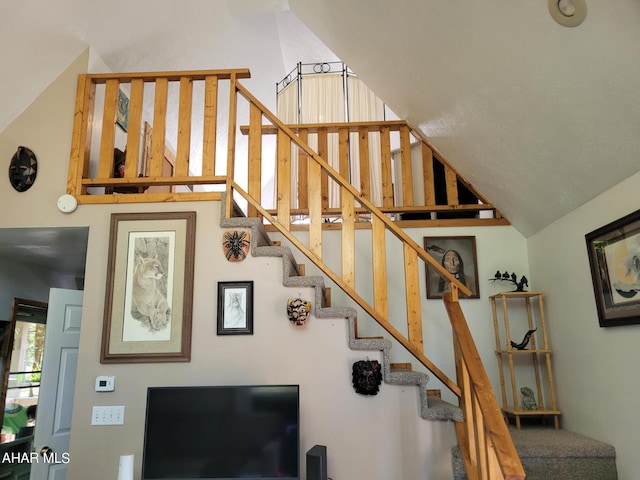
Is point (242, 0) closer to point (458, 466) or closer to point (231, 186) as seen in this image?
point (231, 186)

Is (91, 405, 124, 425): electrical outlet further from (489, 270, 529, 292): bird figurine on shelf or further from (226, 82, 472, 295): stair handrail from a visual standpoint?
(489, 270, 529, 292): bird figurine on shelf

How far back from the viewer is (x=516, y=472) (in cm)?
183

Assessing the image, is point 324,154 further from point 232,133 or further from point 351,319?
point 351,319

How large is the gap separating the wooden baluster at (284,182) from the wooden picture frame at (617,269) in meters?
1.97

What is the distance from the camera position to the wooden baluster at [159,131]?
3447 mm

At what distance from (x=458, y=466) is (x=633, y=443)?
98cm

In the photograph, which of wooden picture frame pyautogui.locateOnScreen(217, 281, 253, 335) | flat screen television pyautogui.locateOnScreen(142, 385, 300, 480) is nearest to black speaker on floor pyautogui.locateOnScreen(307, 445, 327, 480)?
flat screen television pyautogui.locateOnScreen(142, 385, 300, 480)

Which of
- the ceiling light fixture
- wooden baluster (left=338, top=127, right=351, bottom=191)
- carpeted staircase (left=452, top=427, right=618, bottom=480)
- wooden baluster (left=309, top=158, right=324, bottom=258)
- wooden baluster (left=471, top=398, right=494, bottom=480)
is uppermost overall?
wooden baluster (left=338, top=127, right=351, bottom=191)

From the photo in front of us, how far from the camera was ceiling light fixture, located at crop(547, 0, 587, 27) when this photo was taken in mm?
2273

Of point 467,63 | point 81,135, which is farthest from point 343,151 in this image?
point 81,135

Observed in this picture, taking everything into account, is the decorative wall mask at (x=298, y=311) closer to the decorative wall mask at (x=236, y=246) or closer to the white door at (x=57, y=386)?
the decorative wall mask at (x=236, y=246)

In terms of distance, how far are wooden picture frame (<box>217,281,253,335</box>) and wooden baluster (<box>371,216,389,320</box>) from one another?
814 millimetres

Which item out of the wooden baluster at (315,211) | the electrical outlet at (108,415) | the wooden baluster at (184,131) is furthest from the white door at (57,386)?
the wooden baluster at (315,211)

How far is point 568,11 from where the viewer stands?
Result: 234cm
